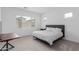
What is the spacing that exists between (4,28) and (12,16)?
0.40 m

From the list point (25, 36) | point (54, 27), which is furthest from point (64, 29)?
point (25, 36)

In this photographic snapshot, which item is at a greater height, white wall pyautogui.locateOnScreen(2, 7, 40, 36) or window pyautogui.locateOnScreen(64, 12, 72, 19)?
window pyautogui.locateOnScreen(64, 12, 72, 19)

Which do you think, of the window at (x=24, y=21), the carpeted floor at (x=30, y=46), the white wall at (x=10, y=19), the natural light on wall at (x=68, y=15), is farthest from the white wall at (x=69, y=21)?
the white wall at (x=10, y=19)

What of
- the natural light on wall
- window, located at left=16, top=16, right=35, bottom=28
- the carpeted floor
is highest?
the natural light on wall

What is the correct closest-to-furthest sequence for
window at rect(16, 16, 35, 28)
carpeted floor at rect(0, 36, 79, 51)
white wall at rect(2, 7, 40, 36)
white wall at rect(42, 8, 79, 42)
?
1. white wall at rect(2, 7, 40, 36)
2. window at rect(16, 16, 35, 28)
3. carpeted floor at rect(0, 36, 79, 51)
4. white wall at rect(42, 8, 79, 42)

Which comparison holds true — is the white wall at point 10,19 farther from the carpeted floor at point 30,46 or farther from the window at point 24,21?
the carpeted floor at point 30,46

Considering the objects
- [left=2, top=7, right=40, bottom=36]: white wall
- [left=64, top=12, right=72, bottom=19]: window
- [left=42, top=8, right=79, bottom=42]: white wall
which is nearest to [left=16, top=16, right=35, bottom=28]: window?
[left=2, top=7, right=40, bottom=36]: white wall

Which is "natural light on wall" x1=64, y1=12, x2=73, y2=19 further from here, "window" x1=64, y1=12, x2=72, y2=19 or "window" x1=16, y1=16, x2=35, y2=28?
"window" x1=16, y1=16, x2=35, y2=28

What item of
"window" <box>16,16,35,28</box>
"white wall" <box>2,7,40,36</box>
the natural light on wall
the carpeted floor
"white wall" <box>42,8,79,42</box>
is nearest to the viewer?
"white wall" <box>2,7,40,36</box>

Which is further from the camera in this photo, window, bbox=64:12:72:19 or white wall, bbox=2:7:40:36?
window, bbox=64:12:72:19

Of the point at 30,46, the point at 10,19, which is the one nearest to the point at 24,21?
the point at 10,19

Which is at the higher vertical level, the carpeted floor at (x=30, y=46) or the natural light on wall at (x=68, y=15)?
the natural light on wall at (x=68, y=15)
